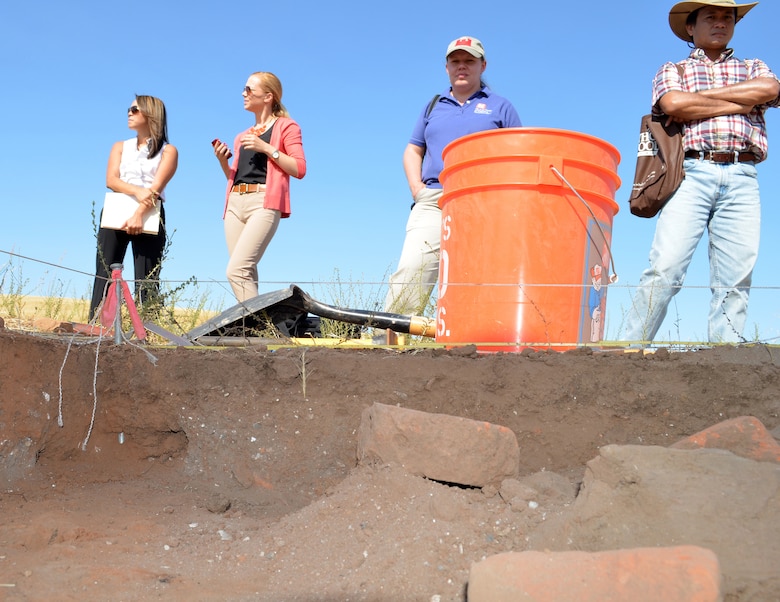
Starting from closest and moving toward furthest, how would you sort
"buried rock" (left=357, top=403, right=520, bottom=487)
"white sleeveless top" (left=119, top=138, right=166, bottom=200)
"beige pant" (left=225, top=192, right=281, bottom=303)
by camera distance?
"buried rock" (left=357, top=403, right=520, bottom=487) → "beige pant" (left=225, top=192, right=281, bottom=303) → "white sleeveless top" (left=119, top=138, right=166, bottom=200)

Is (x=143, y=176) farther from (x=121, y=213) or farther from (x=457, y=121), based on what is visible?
(x=457, y=121)

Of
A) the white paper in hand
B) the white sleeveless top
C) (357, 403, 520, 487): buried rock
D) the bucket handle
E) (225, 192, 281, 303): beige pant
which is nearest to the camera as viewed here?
(357, 403, 520, 487): buried rock

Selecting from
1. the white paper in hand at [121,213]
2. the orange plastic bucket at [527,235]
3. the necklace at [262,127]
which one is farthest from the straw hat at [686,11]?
the white paper in hand at [121,213]

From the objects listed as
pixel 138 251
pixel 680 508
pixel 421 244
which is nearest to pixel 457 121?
pixel 421 244

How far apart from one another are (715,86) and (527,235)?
1.31 metres

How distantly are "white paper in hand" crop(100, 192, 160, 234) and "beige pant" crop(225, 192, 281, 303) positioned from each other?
Result: 1.76 feet

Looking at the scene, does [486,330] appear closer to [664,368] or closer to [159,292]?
[664,368]

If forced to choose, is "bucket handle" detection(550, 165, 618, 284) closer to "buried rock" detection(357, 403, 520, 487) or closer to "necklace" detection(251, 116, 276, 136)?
"buried rock" detection(357, 403, 520, 487)

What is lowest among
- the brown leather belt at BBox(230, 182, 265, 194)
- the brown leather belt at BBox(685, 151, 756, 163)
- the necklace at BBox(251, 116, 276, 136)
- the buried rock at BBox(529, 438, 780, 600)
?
the buried rock at BBox(529, 438, 780, 600)

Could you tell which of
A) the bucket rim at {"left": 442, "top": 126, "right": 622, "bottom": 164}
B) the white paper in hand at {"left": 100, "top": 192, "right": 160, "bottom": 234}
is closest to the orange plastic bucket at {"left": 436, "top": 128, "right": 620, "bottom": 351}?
the bucket rim at {"left": 442, "top": 126, "right": 622, "bottom": 164}

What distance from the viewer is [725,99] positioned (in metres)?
3.71

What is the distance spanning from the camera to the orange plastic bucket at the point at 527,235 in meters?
3.65

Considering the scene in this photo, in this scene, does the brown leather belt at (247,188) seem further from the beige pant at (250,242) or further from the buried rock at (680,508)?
the buried rock at (680,508)

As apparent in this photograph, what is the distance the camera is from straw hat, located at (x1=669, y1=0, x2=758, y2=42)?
149 inches
